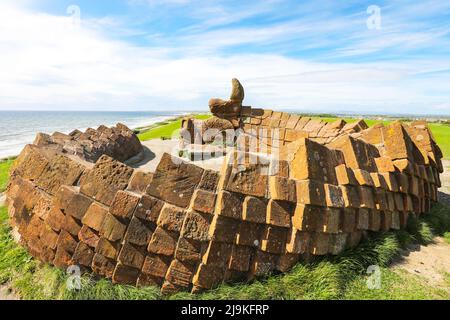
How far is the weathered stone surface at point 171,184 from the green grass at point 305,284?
1255 millimetres

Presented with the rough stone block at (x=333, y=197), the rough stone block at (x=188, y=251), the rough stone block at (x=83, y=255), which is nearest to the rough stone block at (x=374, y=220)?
the rough stone block at (x=333, y=197)

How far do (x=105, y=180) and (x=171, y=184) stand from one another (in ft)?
3.31

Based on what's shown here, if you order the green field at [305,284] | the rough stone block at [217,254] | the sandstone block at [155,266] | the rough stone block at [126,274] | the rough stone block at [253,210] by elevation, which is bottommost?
the green field at [305,284]

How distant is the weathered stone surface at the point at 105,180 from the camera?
4219mm

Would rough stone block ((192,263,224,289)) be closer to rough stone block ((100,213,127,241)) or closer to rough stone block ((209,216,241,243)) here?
rough stone block ((209,216,241,243))

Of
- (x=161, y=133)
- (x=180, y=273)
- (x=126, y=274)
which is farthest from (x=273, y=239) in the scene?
(x=161, y=133)

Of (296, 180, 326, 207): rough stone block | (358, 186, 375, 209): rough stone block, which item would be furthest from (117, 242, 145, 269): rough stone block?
(358, 186, 375, 209): rough stone block

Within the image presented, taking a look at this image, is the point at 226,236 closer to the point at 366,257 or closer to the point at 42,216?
the point at 366,257

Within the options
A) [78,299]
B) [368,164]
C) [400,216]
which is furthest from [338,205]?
[78,299]

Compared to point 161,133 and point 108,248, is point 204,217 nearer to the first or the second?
point 108,248

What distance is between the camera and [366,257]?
4477 millimetres

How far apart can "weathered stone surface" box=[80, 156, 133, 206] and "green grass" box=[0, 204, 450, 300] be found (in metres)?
1.17

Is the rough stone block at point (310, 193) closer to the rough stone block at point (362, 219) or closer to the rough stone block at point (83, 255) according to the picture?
the rough stone block at point (362, 219)

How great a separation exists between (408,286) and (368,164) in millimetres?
1982
